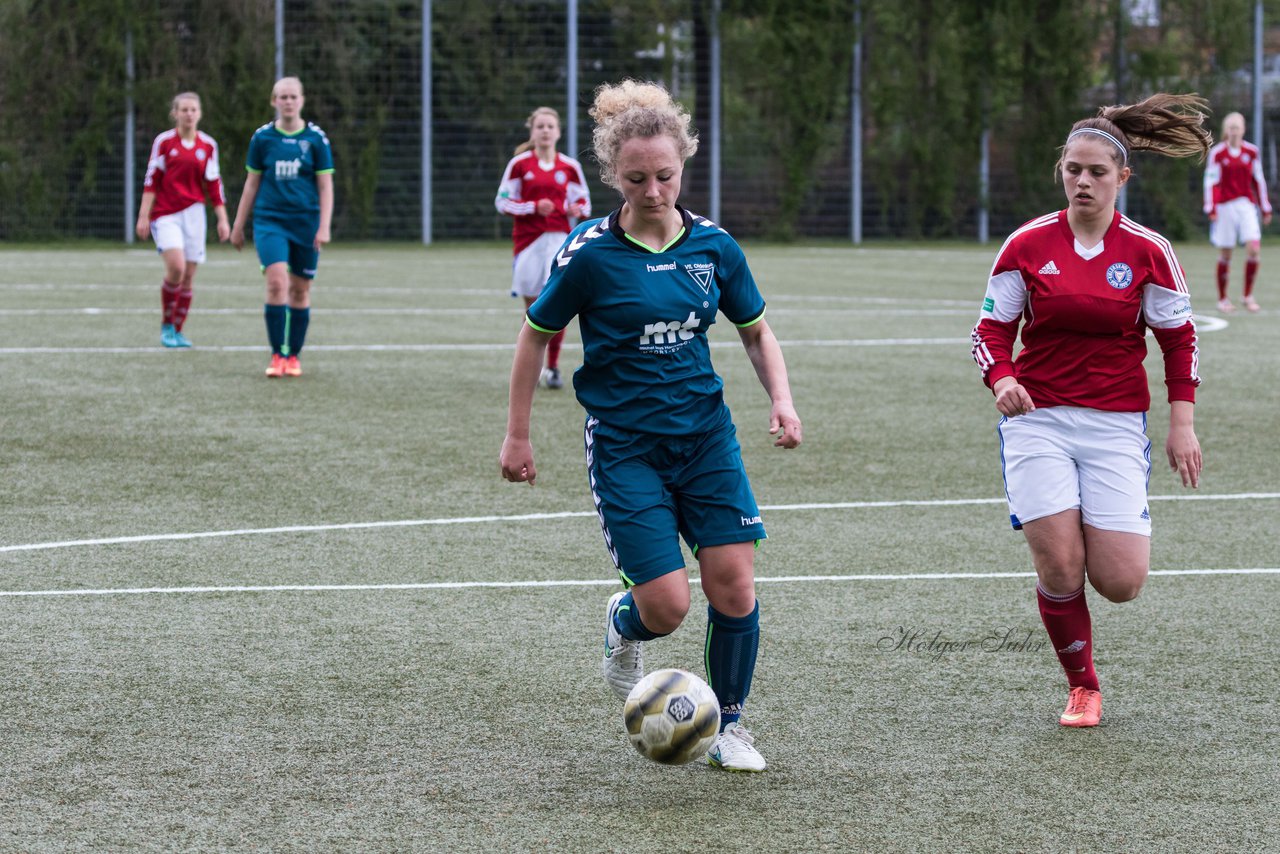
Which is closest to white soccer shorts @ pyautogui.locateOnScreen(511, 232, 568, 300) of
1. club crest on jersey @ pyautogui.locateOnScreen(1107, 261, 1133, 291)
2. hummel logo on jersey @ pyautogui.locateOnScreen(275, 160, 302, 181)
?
hummel logo on jersey @ pyautogui.locateOnScreen(275, 160, 302, 181)

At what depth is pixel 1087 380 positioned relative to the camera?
518cm

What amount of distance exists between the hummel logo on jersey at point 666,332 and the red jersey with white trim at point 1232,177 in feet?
55.2

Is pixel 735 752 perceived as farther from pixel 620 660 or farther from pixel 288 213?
pixel 288 213

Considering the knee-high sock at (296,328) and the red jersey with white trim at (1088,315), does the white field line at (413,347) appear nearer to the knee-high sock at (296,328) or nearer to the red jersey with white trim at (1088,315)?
the knee-high sock at (296,328)

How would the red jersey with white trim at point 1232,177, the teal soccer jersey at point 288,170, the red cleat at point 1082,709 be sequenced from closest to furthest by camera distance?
1. the red cleat at point 1082,709
2. the teal soccer jersey at point 288,170
3. the red jersey with white trim at point 1232,177

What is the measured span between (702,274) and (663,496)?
605mm

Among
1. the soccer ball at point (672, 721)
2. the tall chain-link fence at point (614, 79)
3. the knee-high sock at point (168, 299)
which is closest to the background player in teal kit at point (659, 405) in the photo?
the soccer ball at point (672, 721)

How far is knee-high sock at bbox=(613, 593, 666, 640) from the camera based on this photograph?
195 inches

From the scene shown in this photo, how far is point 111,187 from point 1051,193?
1791 cm

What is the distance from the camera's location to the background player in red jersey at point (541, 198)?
1273cm

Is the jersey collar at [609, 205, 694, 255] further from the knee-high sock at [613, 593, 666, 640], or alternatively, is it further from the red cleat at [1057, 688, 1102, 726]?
the red cleat at [1057, 688, 1102, 726]

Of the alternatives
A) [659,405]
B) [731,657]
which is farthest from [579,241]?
[731,657]

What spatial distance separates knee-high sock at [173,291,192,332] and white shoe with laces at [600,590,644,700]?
1069cm

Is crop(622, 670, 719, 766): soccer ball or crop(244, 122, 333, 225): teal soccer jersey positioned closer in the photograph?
crop(622, 670, 719, 766): soccer ball
